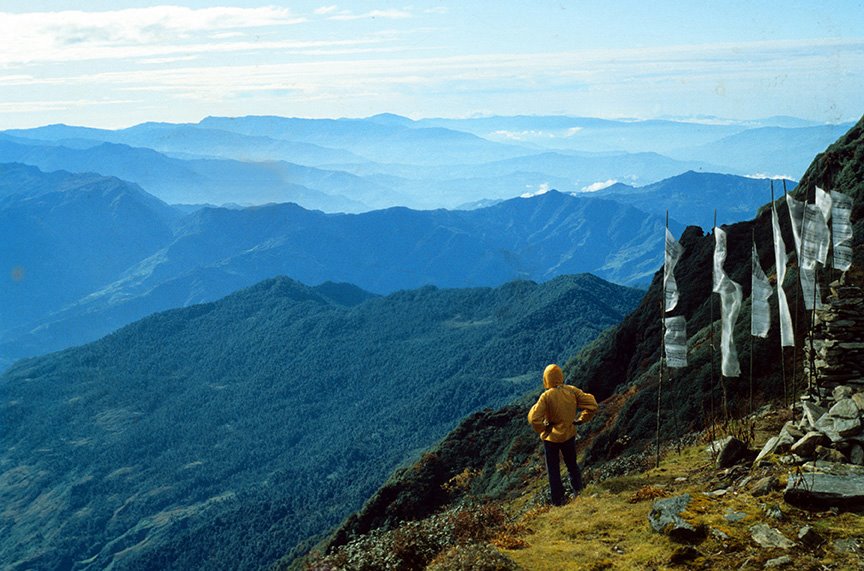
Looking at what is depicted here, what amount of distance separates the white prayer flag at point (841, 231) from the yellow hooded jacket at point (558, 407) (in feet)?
27.0

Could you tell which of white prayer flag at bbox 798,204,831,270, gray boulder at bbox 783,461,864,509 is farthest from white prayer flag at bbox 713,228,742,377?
gray boulder at bbox 783,461,864,509

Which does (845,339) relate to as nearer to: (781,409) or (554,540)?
(781,409)

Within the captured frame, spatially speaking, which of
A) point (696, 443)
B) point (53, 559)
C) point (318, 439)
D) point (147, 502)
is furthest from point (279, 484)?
point (696, 443)

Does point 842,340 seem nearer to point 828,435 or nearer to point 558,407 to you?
point 828,435

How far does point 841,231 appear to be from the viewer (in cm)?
2027

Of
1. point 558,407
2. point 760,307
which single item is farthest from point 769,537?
point 760,307

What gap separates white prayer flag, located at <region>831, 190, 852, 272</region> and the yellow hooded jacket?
8238 millimetres

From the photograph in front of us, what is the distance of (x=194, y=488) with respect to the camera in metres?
184

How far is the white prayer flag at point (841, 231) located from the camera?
66.3 feet

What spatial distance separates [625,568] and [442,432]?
154641 millimetres

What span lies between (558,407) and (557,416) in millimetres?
301

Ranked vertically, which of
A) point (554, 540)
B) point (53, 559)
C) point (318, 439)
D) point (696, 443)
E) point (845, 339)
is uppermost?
point (845, 339)

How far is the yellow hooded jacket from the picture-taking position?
64.3 feet

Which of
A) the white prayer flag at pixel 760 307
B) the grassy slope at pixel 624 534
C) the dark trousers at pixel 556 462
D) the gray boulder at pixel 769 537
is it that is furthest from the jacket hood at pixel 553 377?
the gray boulder at pixel 769 537
